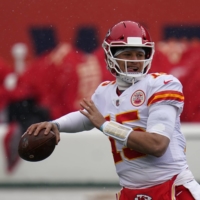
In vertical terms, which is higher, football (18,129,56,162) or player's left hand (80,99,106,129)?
player's left hand (80,99,106,129)

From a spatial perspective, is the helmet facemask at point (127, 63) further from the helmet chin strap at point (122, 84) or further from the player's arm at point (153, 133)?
the player's arm at point (153, 133)

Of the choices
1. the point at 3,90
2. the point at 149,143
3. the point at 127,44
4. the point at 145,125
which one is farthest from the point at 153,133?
the point at 3,90

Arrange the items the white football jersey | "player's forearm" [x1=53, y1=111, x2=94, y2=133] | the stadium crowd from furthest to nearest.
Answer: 1. the stadium crowd
2. "player's forearm" [x1=53, y1=111, x2=94, y2=133]
3. the white football jersey

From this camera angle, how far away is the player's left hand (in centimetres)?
385

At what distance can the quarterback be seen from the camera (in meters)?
3.75

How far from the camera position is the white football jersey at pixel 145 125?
12.5ft

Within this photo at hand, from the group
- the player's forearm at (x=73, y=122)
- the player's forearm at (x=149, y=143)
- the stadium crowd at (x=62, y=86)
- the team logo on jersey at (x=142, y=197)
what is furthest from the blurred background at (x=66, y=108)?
the player's forearm at (x=149, y=143)

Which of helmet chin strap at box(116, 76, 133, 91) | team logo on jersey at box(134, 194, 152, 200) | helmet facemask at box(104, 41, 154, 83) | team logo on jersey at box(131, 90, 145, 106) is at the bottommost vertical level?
team logo on jersey at box(134, 194, 152, 200)

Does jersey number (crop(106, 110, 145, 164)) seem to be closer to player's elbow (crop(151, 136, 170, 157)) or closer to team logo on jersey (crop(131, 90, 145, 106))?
team logo on jersey (crop(131, 90, 145, 106))

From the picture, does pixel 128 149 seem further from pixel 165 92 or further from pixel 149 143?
pixel 165 92

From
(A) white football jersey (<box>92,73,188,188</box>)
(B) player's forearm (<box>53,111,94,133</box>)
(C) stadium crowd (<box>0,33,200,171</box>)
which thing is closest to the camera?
(A) white football jersey (<box>92,73,188,188</box>)

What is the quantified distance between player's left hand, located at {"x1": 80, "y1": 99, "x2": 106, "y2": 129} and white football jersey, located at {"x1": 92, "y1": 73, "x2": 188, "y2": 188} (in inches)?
5.2

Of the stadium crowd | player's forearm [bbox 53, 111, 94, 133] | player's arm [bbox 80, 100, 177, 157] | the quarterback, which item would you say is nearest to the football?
the quarterback

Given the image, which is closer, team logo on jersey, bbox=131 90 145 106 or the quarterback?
the quarterback
